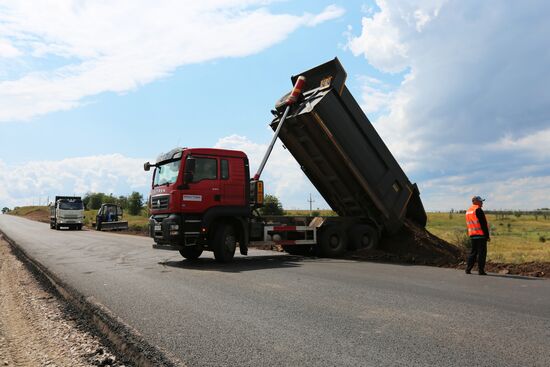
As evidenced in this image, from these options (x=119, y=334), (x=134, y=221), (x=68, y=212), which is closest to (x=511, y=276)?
(x=119, y=334)

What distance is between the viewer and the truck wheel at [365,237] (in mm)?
12617

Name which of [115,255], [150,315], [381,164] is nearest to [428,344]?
[150,315]

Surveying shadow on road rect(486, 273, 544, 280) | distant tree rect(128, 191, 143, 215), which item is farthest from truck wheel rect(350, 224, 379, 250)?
distant tree rect(128, 191, 143, 215)

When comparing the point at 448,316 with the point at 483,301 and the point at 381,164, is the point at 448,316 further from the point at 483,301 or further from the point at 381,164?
the point at 381,164

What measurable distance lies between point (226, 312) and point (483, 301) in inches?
132

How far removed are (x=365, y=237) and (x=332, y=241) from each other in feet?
2.94

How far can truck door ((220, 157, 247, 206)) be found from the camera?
10.8 metres

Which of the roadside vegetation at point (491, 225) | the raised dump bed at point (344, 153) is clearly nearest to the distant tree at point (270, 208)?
the roadside vegetation at point (491, 225)

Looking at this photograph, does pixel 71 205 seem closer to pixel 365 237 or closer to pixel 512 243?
pixel 365 237

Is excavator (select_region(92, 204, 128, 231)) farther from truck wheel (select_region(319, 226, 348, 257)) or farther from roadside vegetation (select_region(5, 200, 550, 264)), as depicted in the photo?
truck wheel (select_region(319, 226, 348, 257))

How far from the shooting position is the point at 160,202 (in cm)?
1073

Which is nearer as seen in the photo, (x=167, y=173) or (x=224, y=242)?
(x=224, y=242)

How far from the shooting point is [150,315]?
5379mm

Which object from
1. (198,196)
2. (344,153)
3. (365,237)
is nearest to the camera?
(198,196)
